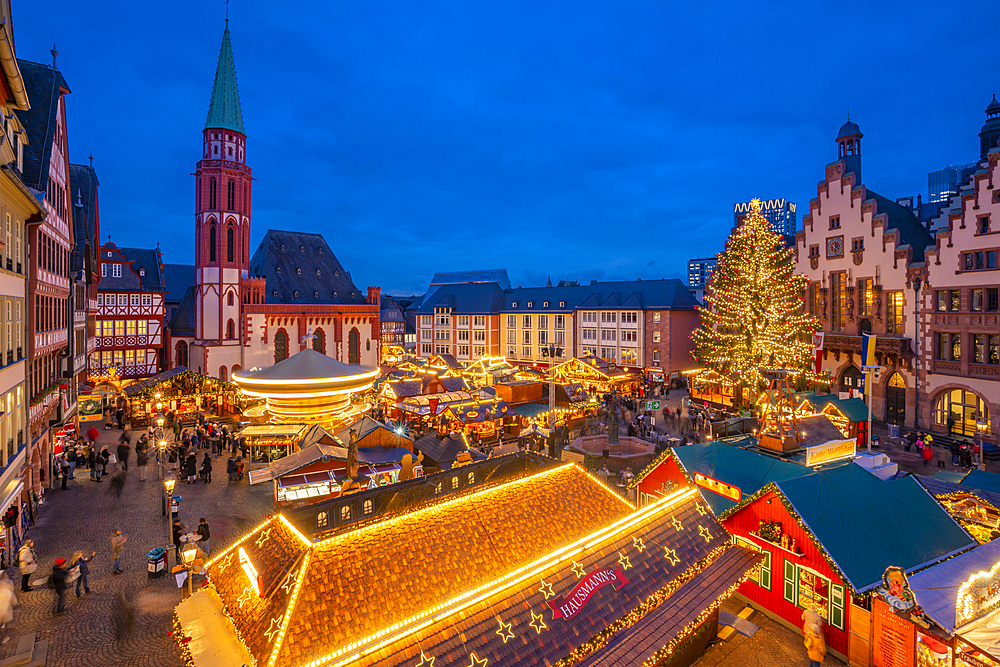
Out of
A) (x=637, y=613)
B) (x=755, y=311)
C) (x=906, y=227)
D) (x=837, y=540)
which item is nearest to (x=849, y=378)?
(x=755, y=311)

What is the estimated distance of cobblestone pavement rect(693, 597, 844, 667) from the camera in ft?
32.2

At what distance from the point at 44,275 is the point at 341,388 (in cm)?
1415

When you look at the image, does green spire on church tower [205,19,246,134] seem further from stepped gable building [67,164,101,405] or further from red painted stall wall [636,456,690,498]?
red painted stall wall [636,456,690,498]

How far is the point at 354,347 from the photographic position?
57.3m

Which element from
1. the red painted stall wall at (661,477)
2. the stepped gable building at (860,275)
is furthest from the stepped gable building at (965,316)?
the red painted stall wall at (661,477)

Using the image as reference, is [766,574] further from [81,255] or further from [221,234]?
[221,234]

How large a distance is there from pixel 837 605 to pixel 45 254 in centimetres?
2830

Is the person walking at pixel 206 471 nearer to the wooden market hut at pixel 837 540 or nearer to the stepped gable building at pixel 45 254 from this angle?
the stepped gable building at pixel 45 254

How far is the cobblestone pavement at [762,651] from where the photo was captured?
981cm

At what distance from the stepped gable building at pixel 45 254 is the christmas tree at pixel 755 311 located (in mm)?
37215

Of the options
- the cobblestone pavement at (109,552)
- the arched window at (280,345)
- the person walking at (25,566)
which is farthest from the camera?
the arched window at (280,345)

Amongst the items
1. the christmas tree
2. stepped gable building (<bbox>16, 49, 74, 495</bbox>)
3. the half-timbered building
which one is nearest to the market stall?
stepped gable building (<bbox>16, 49, 74, 495</bbox>)

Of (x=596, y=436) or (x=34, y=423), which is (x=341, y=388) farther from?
(x=596, y=436)

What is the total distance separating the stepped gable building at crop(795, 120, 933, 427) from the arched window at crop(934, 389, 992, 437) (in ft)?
4.97
